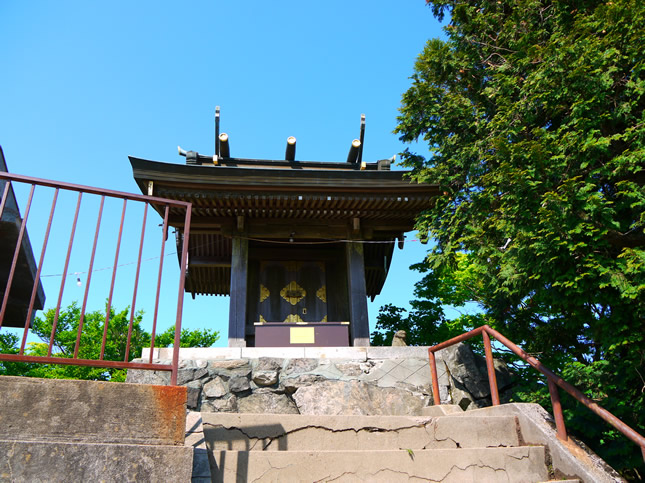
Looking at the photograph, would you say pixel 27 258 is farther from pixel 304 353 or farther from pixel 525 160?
pixel 525 160

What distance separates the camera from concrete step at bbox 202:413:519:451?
367 centimetres

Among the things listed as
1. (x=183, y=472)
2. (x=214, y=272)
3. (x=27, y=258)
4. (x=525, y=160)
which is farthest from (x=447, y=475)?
(x=214, y=272)

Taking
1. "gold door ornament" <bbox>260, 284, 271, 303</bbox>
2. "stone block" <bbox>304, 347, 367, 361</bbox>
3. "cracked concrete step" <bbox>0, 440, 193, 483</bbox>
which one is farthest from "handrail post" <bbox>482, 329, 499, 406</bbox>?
"gold door ornament" <bbox>260, 284, 271, 303</bbox>

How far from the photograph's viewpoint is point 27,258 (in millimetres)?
6906

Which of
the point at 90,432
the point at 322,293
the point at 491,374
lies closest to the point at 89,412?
the point at 90,432

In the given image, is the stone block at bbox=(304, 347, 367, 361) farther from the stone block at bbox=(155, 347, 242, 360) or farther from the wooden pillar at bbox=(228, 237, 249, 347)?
the wooden pillar at bbox=(228, 237, 249, 347)

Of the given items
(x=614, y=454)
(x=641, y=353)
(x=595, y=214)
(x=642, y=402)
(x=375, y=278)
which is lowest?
(x=614, y=454)

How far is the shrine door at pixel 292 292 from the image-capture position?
10.5m

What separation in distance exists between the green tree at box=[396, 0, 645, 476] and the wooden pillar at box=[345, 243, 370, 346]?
3038mm

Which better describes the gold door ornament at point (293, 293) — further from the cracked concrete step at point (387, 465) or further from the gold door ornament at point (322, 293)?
the cracked concrete step at point (387, 465)

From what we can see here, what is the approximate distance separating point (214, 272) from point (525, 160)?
30.7 ft

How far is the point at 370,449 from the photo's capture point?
12.4ft

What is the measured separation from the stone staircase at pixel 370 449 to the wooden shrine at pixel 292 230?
4096mm

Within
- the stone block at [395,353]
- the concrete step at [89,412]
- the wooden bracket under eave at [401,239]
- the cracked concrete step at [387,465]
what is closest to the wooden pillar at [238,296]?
the stone block at [395,353]
